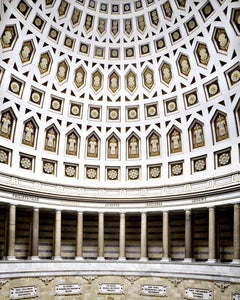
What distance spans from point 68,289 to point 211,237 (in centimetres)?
1180

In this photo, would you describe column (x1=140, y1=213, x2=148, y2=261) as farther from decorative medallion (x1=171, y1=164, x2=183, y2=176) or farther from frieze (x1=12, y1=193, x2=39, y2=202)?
frieze (x1=12, y1=193, x2=39, y2=202)

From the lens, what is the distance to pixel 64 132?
33.3m

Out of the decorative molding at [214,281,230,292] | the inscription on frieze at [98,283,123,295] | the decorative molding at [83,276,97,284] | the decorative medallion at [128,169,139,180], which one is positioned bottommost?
the inscription on frieze at [98,283,123,295]

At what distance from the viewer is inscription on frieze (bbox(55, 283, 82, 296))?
29225 mm

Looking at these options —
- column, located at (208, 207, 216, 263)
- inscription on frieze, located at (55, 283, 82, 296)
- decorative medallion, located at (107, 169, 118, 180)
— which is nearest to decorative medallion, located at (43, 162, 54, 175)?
decorative medallion, located at (107, 169, 118, 180)

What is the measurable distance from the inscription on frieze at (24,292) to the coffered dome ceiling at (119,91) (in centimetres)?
844

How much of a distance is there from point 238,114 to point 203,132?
144 inches

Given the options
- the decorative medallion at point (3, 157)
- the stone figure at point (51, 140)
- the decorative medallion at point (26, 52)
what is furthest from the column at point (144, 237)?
the decorative medallion at point (26, 52)

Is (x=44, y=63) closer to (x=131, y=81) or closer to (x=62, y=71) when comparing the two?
(x=62, y=71)

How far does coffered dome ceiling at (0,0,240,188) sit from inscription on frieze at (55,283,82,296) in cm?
848

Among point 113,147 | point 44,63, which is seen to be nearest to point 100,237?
point 113,147

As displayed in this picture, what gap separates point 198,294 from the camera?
27.2 metres

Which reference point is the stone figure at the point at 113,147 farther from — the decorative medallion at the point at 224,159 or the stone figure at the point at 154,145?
the decorative medallion at the point at 224,159

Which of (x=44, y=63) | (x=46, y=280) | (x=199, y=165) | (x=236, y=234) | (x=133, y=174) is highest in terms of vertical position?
(x=44, y=63)
